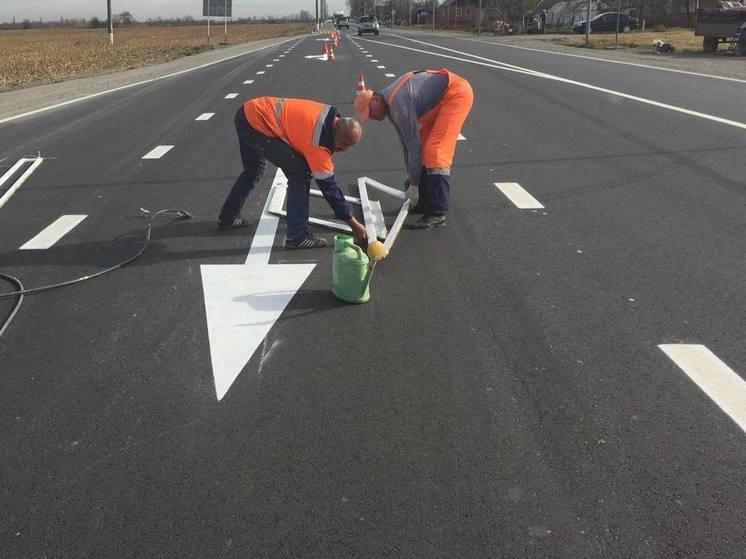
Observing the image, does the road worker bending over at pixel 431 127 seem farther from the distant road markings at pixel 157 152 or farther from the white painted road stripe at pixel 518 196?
the distant road markings at pixel 157 152

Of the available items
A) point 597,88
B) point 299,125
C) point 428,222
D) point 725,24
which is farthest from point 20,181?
point 725,24

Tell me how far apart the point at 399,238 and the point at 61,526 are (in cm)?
394

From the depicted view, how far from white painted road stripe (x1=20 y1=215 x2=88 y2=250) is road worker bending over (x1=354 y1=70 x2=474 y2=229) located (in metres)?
2.88

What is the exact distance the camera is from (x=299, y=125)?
215 inches

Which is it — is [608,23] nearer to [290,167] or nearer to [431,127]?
[431,127]

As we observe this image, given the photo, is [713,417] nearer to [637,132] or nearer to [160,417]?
[160,417]

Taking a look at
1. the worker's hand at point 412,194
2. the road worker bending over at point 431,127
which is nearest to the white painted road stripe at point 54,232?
the road worker bending over at point 431,127

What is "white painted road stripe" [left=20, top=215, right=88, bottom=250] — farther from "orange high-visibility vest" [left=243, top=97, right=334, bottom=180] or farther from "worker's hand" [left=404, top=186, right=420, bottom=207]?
"worker's hand" [left=404, top=186, right=420, bottom=207]

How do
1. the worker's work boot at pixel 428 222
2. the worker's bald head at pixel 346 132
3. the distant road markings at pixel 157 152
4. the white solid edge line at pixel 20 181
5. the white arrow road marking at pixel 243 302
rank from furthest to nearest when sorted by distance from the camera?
the distant road markings at pixel 157 152, the white solid edge line at pixel 20 181, the worker's work boot at pixel 428 222, the worker's bald head at pixel 346 132, the white arrow road marking at pixel 243 302

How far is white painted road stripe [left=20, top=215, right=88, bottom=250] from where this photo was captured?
598cm

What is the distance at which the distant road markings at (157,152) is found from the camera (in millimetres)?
9734

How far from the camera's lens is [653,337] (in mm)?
4137

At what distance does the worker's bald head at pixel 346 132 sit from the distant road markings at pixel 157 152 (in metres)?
5.12

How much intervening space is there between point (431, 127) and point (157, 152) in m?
4.95
